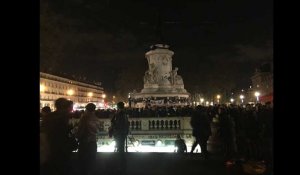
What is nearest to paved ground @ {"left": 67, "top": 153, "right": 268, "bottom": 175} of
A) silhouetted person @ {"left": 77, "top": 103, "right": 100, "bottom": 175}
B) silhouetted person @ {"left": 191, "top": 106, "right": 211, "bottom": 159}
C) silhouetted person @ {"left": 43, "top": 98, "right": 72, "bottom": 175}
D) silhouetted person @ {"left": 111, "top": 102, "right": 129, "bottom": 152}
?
silhouetted person @ {"left": 111, "top": 102, "right": 129, "bottom": 152}

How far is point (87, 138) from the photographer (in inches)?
408

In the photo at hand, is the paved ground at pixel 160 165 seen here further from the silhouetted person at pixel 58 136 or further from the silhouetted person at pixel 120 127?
the silhouetted person at pixel 58 136

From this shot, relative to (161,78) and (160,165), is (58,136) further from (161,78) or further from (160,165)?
(161,78)

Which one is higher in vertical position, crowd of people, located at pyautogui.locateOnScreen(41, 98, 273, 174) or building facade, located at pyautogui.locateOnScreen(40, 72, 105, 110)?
building facade, located at pyautogui.locateOnScreen(40, 72, 105, 110)

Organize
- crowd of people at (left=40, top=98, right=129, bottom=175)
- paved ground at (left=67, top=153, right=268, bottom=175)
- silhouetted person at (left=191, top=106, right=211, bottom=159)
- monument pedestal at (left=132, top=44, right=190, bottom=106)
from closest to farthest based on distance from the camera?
crowd of people at (left=40, top=98, right=129, bottom=175) → paved ground at (left=67, top=153, right=268, bottom=175) → silhouetted person at (left=191, top=106, right=211, bottom=159) → monument pedestal at (left=132, top=44, right=190, bottom=106)

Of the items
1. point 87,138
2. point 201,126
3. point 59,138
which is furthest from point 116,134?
point 59,138

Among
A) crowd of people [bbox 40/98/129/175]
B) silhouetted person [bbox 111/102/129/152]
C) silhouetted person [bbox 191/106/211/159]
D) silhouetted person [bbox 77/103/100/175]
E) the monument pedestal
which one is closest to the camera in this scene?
crowd of people [bbox 40/98/129/175]

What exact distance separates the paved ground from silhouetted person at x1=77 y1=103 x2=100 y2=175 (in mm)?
1017

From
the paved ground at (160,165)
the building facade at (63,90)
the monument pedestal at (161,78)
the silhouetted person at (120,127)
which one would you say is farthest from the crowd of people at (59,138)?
the building facade at (63,90)

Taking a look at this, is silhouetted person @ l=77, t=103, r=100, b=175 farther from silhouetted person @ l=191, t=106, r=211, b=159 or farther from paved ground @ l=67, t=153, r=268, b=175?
silhouetted person @ l=191, t=106, r=211, b=159

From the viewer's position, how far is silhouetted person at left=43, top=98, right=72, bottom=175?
8867 mm

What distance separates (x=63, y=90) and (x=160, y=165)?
109548mm
